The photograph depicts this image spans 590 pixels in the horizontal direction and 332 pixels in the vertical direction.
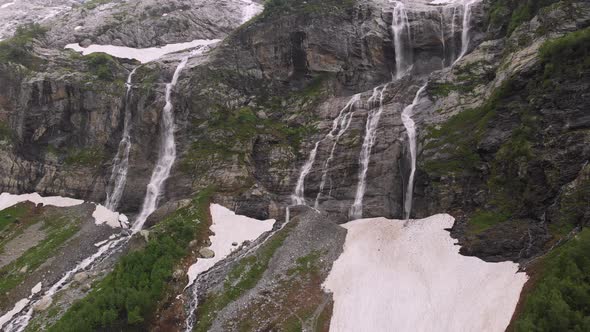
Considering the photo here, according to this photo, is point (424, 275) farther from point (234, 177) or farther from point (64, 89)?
point (64, 89)

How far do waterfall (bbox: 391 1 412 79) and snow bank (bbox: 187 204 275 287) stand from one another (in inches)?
1042

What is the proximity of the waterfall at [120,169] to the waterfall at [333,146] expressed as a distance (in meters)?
17.4

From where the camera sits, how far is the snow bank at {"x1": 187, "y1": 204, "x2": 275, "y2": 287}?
85.4ft

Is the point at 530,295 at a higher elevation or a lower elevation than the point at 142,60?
lower

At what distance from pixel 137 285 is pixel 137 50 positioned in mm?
46394

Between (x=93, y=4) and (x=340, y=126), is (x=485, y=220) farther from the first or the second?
(x=93, y=4)

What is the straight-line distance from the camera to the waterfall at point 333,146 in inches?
1385

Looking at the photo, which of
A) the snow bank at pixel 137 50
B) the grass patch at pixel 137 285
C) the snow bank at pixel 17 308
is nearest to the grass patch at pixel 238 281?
the grass patch at pixel 137 285

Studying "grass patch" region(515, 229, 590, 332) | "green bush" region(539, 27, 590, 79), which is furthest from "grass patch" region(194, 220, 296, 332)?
"green bush" region(539, 27, 590, 79)

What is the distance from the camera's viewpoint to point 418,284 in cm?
2255

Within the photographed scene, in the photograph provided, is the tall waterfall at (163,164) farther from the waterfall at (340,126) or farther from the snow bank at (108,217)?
the waterfall at (340,126)

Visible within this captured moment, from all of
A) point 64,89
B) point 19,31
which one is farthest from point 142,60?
point 19,31

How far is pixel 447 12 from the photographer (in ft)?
160

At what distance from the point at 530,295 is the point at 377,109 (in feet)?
79.7
